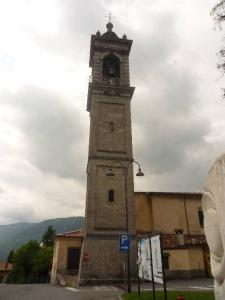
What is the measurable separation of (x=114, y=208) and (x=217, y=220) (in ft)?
64.2

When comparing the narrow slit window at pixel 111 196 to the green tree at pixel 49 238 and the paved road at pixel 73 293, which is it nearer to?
the paved road at pixel 73 293

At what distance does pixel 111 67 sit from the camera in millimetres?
32188

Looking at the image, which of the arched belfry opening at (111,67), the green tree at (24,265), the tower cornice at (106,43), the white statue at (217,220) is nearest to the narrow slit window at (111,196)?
the arched belfry opening at (111,67)

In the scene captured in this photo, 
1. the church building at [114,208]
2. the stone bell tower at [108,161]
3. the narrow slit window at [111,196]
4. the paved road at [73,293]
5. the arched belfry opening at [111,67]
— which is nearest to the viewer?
the paved road at [73,293]

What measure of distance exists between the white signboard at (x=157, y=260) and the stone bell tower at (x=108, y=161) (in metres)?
9.68

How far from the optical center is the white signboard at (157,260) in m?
8.34

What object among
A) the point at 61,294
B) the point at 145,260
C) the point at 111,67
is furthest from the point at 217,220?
the point at 111,67

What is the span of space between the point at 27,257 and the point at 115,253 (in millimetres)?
37011

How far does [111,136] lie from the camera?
1090 inches

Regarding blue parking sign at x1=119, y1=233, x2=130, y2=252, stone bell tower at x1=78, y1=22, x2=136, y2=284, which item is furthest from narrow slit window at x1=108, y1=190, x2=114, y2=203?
blue parking sign at x1=119, y1=233, x2=130, y2=252

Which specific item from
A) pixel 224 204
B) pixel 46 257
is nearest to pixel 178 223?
pixel 224 204

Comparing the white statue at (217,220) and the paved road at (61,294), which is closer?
the white statue at (217,220)

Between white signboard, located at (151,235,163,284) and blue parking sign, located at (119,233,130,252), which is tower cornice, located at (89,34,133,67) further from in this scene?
white signboard, located at (151,235,163,284)

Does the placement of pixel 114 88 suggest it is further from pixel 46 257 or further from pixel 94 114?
pixel 46 257
